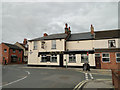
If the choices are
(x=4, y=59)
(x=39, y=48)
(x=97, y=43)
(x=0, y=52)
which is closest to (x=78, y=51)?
(x=97, y=43)

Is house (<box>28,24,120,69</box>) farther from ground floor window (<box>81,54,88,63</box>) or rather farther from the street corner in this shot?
the street corner

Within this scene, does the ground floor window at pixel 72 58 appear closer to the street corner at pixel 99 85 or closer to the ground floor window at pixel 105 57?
the ground floor window at pixel 105 57

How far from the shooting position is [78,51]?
74.0 ft

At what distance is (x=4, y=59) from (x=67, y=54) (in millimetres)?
28936

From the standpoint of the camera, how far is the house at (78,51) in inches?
785

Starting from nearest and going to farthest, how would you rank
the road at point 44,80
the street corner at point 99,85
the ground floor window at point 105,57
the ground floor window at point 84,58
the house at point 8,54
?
the street corner at point 99,85
the road at point 44,80
the ground floor window at point 105,57
the ground floor window at point 84,58
the house at point 8,54

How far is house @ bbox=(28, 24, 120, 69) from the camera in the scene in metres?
19.9

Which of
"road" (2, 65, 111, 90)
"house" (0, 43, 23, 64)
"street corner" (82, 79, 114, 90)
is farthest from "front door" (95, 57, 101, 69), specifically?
"house" (0, 43, 23, 64)

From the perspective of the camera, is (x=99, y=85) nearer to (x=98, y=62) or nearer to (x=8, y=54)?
(x=98, y=62)

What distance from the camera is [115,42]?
68.7ft

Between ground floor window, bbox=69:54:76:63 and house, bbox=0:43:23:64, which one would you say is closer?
ground floor window, bbox=69:54:76:63

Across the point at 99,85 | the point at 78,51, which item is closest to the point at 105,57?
the point at 78,51

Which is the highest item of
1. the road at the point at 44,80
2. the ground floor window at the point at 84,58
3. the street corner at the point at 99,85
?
the ground floor window at the point at 84,58

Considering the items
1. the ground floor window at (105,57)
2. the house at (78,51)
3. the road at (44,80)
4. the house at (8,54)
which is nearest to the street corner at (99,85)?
the road at (44,80)
